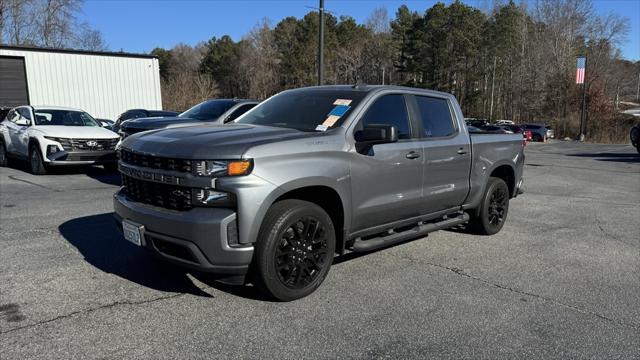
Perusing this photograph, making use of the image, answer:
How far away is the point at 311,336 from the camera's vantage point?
3.62m

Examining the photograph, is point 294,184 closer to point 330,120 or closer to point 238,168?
point 238,168

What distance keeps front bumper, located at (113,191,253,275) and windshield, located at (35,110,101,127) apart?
9.40 meters

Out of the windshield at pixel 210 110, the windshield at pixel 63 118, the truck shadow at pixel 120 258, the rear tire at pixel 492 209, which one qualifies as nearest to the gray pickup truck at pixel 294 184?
the truck shadow at pixel 120 258

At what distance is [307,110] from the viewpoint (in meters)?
5.03

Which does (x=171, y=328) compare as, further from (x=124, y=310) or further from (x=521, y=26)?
(x=521, y=26)

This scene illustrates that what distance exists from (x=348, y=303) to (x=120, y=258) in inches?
97.6

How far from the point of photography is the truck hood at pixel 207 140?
3.78 m

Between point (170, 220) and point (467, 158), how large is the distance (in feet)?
12.2

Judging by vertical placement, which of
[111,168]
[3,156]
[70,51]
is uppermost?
[70,51]

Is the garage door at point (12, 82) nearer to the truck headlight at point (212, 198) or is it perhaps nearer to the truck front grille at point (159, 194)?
the truck front grille at point (159, 194)

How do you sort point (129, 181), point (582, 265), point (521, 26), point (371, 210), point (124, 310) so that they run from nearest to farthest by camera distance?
point (124, 310) < point (129, 181) < point (371, 210) < point (582, 265) < point (521, 26)

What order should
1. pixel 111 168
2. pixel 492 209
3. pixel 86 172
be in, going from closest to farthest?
pixel 492 209
pixel 86 172
pixel 111 168

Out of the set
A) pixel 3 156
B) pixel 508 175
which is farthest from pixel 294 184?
pixel 3 156

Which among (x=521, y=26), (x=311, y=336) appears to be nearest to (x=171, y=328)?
(x=311, y=336)
